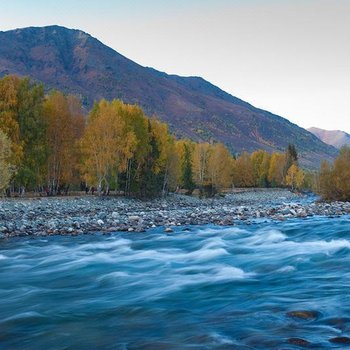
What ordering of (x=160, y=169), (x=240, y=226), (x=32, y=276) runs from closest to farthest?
(x=32, y=276), (x=240, y=226), (x=160, y=169)

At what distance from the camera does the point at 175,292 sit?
1168 centimetres

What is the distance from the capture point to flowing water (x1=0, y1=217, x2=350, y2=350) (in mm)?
8039

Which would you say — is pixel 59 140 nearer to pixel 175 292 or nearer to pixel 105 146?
pixel 105 146

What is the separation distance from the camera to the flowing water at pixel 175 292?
8039 millimetres

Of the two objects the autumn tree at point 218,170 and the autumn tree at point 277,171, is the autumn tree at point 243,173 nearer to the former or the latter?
the autumn tree at point 277,171

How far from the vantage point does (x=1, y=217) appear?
26.1 metres

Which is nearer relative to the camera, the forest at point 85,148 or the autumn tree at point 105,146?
the forest at point 85,148

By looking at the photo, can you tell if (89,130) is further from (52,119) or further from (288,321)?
(288,321)

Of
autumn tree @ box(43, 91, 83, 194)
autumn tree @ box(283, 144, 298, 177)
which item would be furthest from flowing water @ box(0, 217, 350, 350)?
autumn tree @ box(283, 144, 298, 177)

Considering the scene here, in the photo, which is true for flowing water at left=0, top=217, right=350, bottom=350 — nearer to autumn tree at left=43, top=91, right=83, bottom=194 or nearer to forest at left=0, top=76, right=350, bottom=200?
forest at left=0, top=76, right=350, bottom=200

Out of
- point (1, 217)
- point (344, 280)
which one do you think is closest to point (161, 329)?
point (344, 280)

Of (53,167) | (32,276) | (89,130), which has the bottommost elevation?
(32,276)

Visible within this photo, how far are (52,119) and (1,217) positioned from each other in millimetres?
19921

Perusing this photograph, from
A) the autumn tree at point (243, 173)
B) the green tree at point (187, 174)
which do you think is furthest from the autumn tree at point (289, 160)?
the green tree at point (187, 174)
